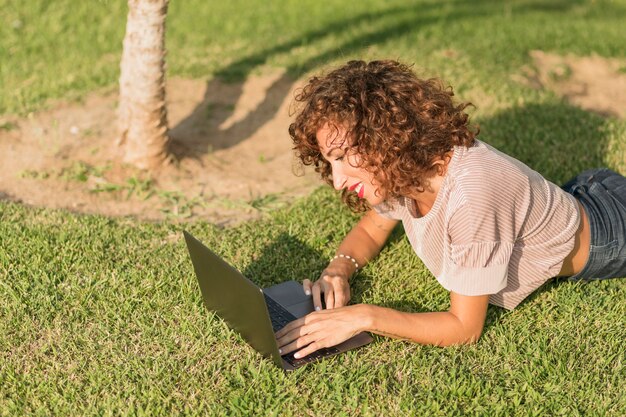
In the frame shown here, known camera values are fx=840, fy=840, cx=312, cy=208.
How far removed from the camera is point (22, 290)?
4090 mm

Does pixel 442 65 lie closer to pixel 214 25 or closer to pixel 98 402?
pixel 214 25

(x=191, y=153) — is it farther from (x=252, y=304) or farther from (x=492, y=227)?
(x=492, y=227)

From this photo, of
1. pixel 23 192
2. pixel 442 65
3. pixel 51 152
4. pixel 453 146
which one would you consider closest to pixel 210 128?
pixel 51 152

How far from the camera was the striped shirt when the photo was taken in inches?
136

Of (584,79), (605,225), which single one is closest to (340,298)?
(605,225)

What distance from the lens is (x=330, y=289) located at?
13.1 feet

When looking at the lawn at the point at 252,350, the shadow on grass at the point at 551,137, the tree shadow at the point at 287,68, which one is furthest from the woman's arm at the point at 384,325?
the tree shadow at the point at 287,68

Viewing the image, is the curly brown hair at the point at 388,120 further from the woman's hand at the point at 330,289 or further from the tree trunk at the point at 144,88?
the tree trunk at the point at 144,88

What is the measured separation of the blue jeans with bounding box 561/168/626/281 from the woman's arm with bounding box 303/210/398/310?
1.00 m

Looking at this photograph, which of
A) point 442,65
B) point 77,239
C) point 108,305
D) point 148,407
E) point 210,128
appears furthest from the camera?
point 442,65

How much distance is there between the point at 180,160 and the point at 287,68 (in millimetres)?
1938

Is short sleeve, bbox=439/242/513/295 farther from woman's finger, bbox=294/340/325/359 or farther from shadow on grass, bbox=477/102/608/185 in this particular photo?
shadow on grass, bbox=477/102/608/185

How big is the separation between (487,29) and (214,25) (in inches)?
112

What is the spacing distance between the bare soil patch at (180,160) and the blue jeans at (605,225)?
181 cm
